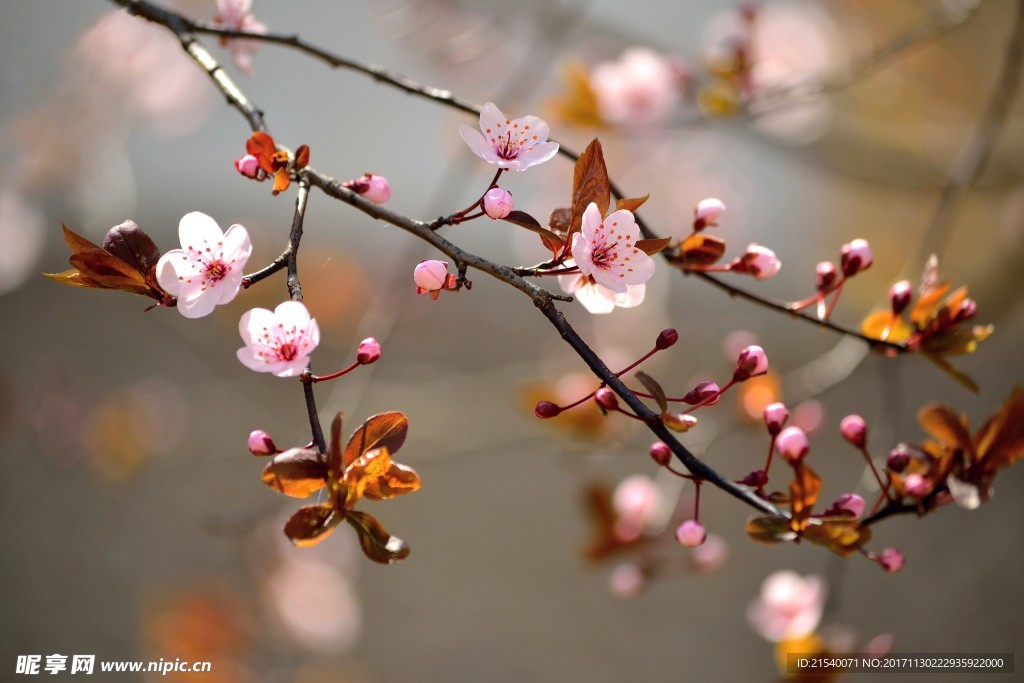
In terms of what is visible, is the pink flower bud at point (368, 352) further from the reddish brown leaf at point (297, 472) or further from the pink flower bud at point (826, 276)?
the pink flower bud at point (826, 276)

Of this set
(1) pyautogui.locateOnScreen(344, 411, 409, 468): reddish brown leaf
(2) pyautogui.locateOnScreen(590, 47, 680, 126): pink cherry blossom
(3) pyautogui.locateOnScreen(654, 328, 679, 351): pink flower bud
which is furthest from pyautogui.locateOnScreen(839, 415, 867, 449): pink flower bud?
(2) pyautogui.locateOnScreen(590, 47, 680, 126): pink cherry blossom

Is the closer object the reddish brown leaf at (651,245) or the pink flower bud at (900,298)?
the reddish brown leaf at (651,245)

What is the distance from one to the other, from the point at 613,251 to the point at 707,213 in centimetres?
12

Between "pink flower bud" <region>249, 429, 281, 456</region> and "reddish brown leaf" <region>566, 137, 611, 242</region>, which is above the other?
"reddish brown leaf" <region>566, 137, 611, 242</region>

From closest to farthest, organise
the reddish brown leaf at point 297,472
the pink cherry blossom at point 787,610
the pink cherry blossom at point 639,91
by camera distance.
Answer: the reddish brown leaf at point 297,472 < the pink cherry blossom at point 787,610 < the pink cherry blossom at point 639,91

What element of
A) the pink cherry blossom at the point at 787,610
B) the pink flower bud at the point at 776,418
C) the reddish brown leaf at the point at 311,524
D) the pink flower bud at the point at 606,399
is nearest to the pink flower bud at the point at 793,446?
the pink flower bud at the point at 776,418

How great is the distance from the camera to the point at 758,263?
40cm

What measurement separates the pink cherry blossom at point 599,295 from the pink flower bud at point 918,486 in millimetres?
167

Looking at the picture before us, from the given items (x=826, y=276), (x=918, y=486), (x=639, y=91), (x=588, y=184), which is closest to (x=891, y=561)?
(x=918, y=486)

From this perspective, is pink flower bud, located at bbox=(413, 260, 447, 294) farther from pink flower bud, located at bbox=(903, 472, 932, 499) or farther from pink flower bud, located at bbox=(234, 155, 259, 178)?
pink flower bud, located at bbox=(903, 472, 932, 499)

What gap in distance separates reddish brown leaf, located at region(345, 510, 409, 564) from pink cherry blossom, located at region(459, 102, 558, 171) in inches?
6.3

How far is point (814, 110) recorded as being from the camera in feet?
4.14

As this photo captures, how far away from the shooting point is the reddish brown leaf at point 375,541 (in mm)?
299

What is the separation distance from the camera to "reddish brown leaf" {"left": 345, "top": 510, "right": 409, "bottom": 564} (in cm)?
30
